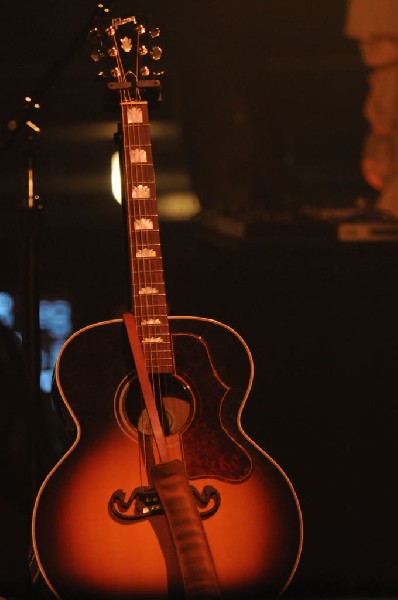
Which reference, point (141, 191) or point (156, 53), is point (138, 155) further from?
point (156, 53)

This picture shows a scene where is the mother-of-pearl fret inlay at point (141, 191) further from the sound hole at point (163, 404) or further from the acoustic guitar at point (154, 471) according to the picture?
the sound hole at point (163, 404)

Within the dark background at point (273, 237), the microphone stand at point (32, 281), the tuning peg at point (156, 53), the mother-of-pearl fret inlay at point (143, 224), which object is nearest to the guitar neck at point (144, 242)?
the mother-of-pearl fret inlay at point (143, 224)

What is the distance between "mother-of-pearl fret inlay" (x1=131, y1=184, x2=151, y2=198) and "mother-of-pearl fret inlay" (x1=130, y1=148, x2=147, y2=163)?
6cm

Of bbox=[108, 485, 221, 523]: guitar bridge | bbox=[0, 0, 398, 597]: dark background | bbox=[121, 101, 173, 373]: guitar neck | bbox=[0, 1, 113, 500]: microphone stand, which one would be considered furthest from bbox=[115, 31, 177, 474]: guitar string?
bbox=[0, 0, 398, 597]: dark background

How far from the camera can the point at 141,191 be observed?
2098 millimetres

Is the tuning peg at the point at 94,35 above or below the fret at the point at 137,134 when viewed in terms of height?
above

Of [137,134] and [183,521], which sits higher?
[137,134]

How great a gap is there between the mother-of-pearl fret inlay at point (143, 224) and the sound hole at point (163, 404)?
34 cm

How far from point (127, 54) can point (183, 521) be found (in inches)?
44.7

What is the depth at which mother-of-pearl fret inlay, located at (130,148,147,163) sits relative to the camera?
2117 millimetres

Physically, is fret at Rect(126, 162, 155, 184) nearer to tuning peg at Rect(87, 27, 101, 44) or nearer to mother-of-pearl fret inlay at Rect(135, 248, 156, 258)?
mother-of-pearl fret inlay at Rect(135, 248, 156, 258)

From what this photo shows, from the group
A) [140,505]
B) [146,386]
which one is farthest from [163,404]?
[140,505]

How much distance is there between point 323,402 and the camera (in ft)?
8.51

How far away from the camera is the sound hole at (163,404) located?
1961mm
